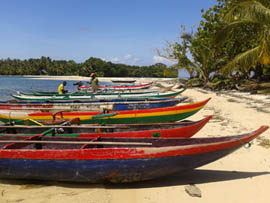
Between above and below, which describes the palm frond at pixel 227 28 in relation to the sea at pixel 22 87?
above

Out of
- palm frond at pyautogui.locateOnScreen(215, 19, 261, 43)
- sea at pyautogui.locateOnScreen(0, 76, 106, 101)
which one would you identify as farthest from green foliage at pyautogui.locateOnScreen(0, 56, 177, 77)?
palm frond at pyautogui.locateOnScreen(215, 19, 261, 43)

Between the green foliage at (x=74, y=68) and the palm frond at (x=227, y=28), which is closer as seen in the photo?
the palm frond at (x=227, y=28)

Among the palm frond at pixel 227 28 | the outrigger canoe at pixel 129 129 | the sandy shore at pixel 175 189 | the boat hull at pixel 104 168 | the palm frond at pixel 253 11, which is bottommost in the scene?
the sandy shore at pixel 175 189

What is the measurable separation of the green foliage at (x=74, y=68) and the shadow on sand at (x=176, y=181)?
72.4 m

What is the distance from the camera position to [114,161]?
3639mm

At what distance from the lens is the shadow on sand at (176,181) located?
405 cm

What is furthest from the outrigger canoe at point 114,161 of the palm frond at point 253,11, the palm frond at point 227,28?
the palm frond at point 227,28

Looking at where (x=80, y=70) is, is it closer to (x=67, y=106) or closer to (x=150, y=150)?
(x=67, y=106)

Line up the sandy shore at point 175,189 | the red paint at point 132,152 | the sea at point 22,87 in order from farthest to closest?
the sea at point 22,87 < the sandy shore at point 175,189 < the red paint at point 132,152

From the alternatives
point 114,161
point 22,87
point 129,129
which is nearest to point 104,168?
point 114,161

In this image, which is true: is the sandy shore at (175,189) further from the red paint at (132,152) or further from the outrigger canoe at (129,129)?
the outrigger canoe at (129,129)

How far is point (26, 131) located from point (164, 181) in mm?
4429

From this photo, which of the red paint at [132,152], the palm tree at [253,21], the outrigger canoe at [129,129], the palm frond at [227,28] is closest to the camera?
the red paint at [132,152]

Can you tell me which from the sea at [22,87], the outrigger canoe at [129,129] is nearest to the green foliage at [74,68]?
the sea at [22,87]
